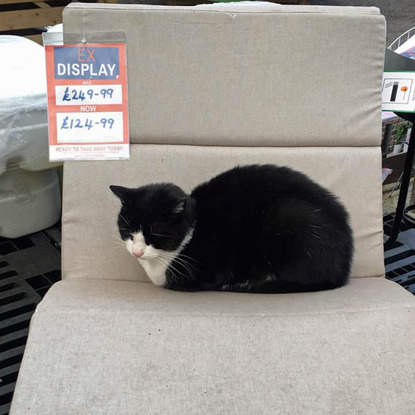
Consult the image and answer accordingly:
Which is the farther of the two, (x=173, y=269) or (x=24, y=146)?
(x=24, y=146)

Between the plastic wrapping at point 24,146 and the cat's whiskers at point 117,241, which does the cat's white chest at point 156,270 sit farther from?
the plastic wrapping at point 24,146

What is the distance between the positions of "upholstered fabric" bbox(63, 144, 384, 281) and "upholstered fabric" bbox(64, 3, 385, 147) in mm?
39

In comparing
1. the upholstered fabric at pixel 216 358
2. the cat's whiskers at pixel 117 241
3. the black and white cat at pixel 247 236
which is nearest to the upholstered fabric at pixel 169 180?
the cat's whiskers at pixel 117 241

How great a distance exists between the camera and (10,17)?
9.10 ft

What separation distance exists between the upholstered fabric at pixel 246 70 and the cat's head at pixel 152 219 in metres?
0.27

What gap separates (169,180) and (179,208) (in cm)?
25

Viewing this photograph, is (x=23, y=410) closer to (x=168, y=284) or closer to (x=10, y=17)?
(x=168, y=284)

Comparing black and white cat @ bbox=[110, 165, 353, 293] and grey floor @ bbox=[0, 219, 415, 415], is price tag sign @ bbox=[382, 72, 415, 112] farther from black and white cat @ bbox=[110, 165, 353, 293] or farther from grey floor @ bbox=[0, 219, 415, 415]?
grey floor @ bbox=[0, 219, 415, 415]

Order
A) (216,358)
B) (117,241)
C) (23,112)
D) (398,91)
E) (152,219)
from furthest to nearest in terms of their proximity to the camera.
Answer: (23,112) < (398,91) < (117,241) < (152,219) < (216,358)

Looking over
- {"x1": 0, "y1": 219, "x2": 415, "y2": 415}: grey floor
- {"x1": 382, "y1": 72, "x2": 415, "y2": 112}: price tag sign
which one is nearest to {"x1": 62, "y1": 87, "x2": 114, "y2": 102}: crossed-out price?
{"x1": 0, "y1": 219, "x2": 415, "y2": 415}: grey floor

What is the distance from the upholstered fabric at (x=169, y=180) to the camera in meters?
1.37

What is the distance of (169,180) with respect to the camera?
1.40 metres

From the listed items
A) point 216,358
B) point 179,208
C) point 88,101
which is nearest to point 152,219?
point 179,208

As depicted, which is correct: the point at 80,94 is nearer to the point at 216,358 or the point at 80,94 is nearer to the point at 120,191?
the point at 120,191
